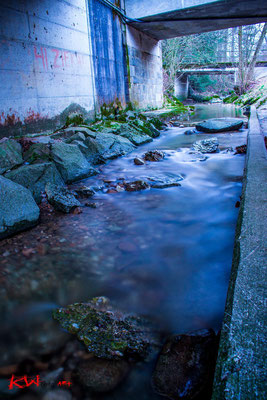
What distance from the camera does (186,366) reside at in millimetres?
1280

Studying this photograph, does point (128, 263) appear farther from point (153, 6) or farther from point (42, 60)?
point (153, 6)

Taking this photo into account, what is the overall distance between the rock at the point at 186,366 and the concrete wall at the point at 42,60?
183 inches

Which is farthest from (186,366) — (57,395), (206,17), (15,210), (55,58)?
(206,17)

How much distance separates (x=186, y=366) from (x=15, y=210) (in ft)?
7.10

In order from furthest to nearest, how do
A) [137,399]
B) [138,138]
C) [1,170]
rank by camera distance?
[138,138] → [1,170] → [137,399]

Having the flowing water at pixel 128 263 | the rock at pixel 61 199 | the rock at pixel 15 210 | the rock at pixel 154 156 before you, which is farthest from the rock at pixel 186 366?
the rock at pixel 154 156

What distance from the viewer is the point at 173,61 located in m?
18.6

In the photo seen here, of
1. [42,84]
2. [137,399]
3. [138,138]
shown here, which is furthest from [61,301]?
[138,138]

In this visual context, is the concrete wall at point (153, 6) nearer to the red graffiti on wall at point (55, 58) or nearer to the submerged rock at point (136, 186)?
the red graffiti on wall at point (55, 58)

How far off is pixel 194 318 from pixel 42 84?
5.60m

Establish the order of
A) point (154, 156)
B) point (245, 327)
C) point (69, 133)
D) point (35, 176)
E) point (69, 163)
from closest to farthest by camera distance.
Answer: point (245, 327) < point (35, 176) < point (69, 163) < point (69, 133) < point (154, 156)

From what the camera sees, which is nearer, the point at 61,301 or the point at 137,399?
the point at 137,399

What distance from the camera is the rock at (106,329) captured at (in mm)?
1464

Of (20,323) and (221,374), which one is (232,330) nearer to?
(221,374)
